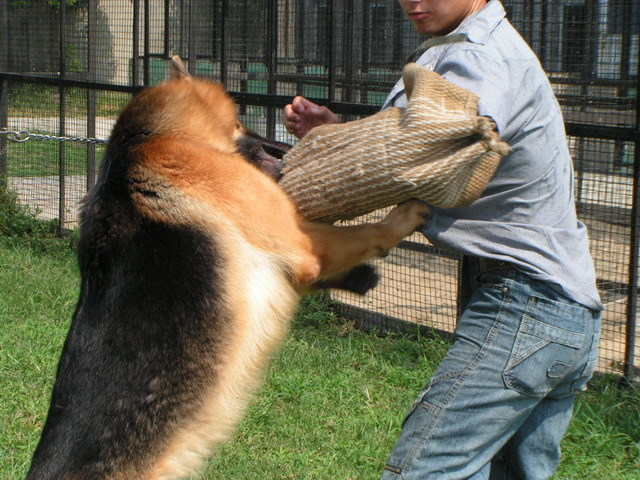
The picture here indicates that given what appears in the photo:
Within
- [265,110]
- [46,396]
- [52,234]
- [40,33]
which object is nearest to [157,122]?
[46,396]

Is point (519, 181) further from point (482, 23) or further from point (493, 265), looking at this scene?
point (482, 23)

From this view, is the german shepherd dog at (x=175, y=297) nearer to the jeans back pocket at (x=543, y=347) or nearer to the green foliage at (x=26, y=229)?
the jeans back pocket at (x=543, y=347)

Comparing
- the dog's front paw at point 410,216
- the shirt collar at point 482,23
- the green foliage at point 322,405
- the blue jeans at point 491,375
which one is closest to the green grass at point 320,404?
the green foliage at point 322,405

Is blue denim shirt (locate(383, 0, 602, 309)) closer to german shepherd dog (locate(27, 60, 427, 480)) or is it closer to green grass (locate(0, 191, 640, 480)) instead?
german shepherd dog (locate(27, 60, 427, 480))

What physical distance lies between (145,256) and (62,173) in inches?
267

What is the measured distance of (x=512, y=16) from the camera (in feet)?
17.9

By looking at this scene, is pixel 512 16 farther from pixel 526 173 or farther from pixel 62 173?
pixel 62 173

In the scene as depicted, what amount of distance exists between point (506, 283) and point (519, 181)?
0.33 metres

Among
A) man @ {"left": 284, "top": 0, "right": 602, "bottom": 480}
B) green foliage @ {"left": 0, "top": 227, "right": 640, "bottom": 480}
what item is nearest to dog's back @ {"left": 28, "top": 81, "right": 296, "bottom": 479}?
man @ {"left": 284, "top": 0, "right": 602, "bottom": 480}

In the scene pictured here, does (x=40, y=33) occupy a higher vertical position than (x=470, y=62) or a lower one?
higher

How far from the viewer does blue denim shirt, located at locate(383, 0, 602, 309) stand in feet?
8.14

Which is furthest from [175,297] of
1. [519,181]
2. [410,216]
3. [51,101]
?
[51,101]

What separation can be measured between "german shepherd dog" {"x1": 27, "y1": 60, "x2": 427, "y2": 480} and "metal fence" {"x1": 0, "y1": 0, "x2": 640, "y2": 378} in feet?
8.90

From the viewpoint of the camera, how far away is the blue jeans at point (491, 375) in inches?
100
